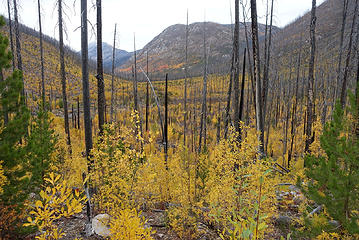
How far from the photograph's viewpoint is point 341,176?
4551mm

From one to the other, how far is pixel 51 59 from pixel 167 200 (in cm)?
6026

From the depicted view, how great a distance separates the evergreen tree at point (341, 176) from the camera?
14.6 ft

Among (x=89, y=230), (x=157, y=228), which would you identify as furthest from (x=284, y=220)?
(x=89, y=230)

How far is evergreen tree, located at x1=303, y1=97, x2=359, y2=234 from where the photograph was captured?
444 cm

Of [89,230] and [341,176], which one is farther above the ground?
[341,176]

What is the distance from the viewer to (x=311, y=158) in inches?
231

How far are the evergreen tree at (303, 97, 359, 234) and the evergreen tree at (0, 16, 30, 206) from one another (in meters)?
7.31

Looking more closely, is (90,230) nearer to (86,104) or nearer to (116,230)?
(116,230)

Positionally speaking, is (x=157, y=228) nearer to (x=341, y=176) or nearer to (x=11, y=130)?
(x=11, y=130)

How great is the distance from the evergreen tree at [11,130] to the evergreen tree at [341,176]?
7307 mm

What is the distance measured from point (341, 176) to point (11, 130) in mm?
7733

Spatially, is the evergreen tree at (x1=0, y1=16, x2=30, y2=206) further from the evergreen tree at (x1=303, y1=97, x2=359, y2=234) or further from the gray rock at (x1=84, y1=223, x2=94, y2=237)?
the evergreen tree at (x1=303, y1=97, x2=359, y2=234)

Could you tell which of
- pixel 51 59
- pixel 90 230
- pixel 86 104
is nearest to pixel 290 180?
pixel 90 230

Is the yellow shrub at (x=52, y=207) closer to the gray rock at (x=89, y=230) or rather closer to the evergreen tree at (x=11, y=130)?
the evergreen tree at (x=11, y=130)
